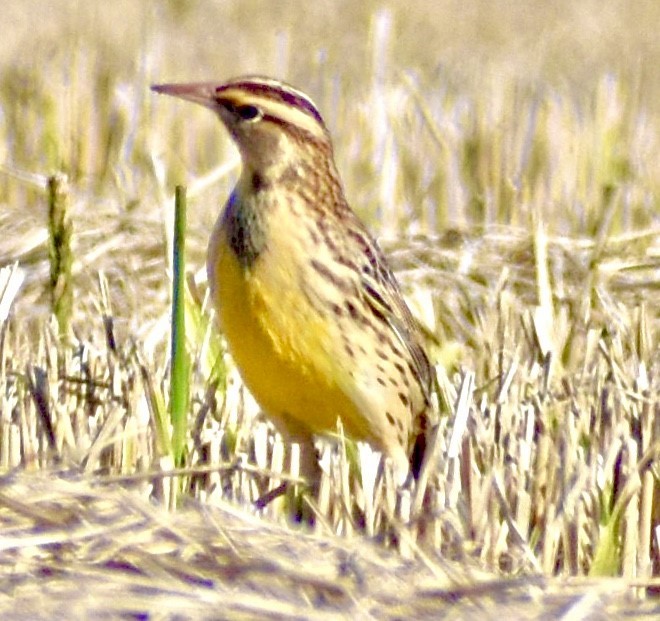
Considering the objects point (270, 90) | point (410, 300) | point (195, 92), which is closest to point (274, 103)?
point (270, 90)

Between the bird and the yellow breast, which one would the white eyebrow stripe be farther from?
the yellow breast

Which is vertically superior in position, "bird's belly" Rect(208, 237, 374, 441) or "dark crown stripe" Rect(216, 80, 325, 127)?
"dark crown stripe" Rect(216, 80, 325, 127)

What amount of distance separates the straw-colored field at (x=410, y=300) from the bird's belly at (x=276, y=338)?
6.4 inches

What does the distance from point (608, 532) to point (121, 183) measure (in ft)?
16.7

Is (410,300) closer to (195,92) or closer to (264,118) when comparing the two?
(264,118)

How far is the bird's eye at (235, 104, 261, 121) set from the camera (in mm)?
5418

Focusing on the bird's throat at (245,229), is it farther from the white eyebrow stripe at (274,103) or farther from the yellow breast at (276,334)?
the white eyebrow stripe at (274,103)

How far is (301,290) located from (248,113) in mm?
550

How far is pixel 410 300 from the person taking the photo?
7.02m

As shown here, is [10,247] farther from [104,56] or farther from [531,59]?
[531,59]

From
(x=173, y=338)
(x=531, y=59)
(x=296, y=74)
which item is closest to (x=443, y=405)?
(x=173, y=338)

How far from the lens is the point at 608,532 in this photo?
437 centimetres

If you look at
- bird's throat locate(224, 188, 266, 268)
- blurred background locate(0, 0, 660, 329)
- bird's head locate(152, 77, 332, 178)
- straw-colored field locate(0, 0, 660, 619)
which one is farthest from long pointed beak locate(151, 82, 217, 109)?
blurred background locate(0, 0, 660, 329)

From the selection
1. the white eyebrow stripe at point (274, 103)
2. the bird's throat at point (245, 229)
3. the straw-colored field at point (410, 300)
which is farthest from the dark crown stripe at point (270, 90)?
the straw-colored field at point (410, 300)
